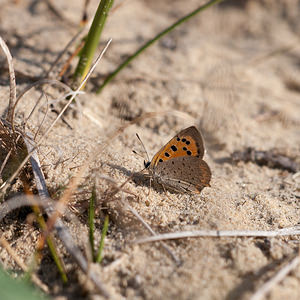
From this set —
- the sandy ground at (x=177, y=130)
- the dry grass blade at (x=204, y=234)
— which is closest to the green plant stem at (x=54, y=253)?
the sandy ground at (x=177, y=130)

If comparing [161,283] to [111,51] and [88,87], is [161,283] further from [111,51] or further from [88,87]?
[111,51]

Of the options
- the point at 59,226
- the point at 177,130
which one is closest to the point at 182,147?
the point at 177,130

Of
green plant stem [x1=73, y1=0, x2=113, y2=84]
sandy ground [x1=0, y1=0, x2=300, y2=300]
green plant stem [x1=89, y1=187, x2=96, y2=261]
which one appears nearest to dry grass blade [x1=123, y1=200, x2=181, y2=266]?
sandy ground [x1=0, y1=0, x2=300, y2=300]

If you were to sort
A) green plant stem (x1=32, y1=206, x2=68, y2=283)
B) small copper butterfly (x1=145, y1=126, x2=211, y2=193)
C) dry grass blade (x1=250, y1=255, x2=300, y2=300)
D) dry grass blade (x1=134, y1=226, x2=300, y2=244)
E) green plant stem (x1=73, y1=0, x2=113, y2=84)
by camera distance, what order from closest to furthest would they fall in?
1. dry grass blade (x1=250, y1=255, x2=300, y2=300)
2. green plant stem (x1=32, y1=206, x2=68, y2=283)
3. dry grass blade (x1=134, y1=226, x2=300, y2=244)
4. small copper butterfly (x1=145, y1=126, x2=211, y2=193)
5. green plant stem (x1=73, y1=0, x2=113, y2=84)

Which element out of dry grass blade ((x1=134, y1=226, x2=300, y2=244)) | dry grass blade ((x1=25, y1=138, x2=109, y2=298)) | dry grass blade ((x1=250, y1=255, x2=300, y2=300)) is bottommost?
dry grass blade ((x1=250, y1=255, x2=300, y2=300))

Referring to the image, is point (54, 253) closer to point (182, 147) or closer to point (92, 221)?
point (92, 221)

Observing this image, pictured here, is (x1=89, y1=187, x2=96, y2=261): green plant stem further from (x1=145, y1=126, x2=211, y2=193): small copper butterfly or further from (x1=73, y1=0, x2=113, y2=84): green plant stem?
(x1=73, y1=0, x2=113, y2=84): green plant stem
